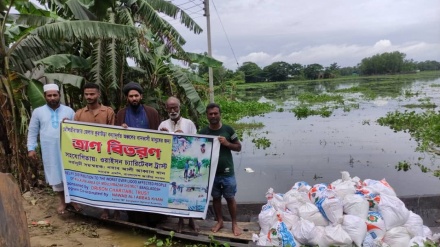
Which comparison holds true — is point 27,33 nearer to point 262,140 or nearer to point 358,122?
point 262,140

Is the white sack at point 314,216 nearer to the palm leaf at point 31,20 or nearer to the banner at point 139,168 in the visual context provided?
the banner at point 139,168

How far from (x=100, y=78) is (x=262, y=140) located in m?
6.66

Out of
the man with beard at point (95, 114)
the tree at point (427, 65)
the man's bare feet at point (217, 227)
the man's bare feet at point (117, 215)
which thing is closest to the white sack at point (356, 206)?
the man's bare feet at point (217, 227)

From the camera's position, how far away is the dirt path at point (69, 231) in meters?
4.04

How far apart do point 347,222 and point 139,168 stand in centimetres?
221

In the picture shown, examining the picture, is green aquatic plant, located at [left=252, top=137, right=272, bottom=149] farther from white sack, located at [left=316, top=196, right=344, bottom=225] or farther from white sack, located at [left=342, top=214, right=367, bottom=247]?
white sack, located at [left=342, top=214, right=367, bottom=247]

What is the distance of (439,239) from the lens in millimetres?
3637

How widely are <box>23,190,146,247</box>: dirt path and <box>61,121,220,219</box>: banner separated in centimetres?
37

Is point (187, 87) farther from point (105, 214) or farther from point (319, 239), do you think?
point (319, 239)

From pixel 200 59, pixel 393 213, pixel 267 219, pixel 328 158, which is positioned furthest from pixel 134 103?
pixel 328 158

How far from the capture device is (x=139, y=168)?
407cm

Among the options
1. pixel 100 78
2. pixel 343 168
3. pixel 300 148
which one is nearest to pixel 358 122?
pixel 300 148

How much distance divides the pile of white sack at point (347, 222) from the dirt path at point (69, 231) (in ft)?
5.08

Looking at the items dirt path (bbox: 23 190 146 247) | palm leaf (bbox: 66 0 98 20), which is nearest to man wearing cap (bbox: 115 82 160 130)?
dirt path (bbox: 23 190 146 247)
